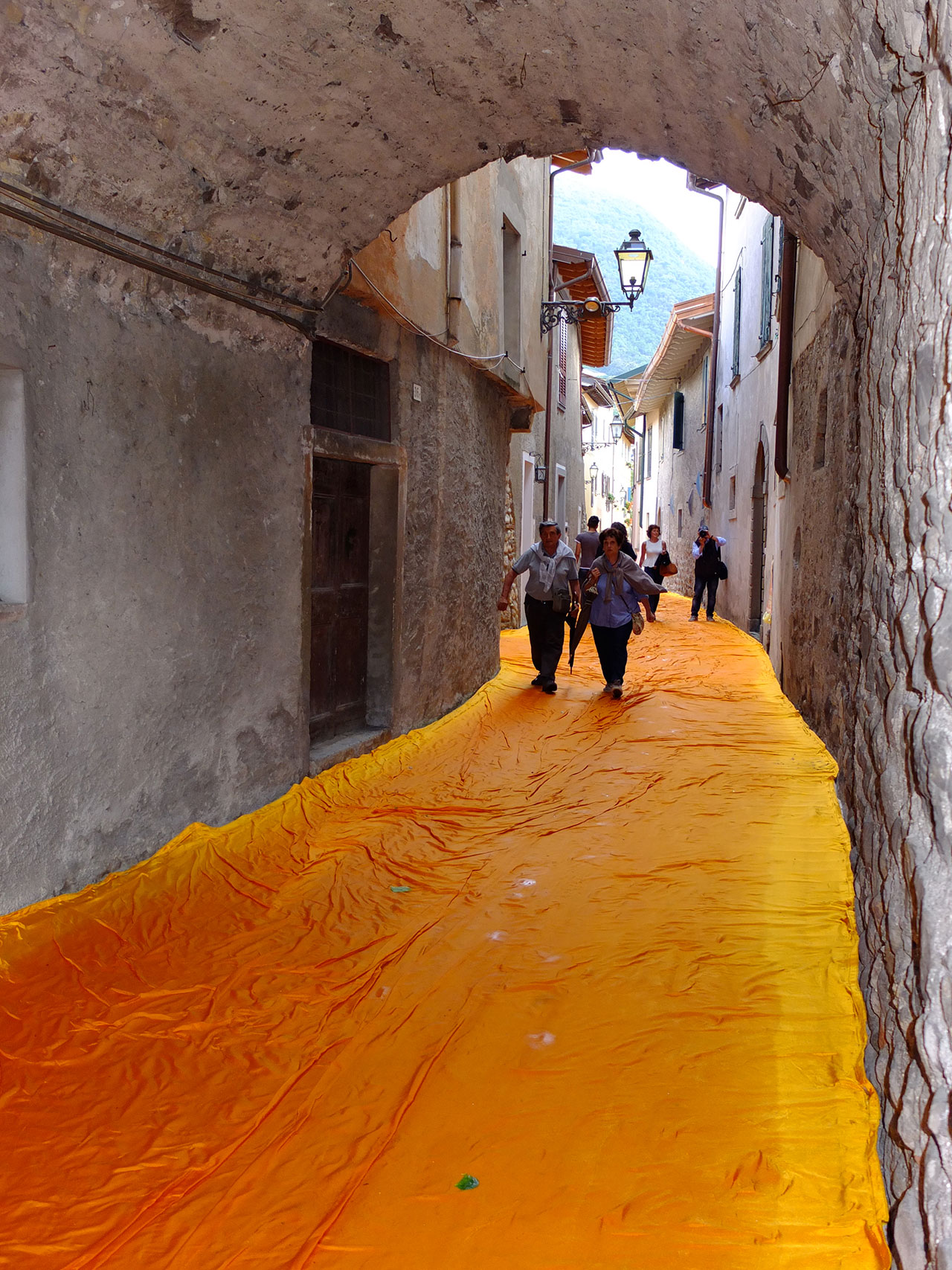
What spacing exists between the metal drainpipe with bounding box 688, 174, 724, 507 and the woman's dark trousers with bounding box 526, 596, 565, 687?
11201 millimetres

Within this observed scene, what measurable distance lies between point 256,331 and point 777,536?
714cm

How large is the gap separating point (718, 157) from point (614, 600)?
5.13 metres

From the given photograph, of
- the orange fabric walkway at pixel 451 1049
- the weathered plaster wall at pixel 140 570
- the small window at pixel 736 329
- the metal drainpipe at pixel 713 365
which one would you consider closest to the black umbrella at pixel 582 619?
the orange fabric walkway at pixel 451 1049

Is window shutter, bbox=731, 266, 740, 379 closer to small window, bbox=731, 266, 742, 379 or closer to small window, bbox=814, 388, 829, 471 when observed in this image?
small window, bbox=731, 266, 742, 379

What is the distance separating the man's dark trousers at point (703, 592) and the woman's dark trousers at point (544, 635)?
748 centimetres

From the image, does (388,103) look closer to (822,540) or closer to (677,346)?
(822,540)

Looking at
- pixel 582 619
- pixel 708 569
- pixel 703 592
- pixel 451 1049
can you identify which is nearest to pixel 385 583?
pixel 582 619

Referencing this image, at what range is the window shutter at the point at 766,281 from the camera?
12492mm

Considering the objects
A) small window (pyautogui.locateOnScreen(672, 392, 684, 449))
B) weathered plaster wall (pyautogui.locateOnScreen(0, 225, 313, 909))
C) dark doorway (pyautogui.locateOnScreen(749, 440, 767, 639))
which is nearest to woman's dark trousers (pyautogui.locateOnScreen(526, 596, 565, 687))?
weathered plaster wall (pyautogui.locateOnScreen(0, 225, 313, 909))

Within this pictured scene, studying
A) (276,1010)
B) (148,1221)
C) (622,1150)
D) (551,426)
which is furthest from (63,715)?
(551,426)

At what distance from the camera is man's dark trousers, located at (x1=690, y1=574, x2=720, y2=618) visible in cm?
1688

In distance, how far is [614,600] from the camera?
9297mm

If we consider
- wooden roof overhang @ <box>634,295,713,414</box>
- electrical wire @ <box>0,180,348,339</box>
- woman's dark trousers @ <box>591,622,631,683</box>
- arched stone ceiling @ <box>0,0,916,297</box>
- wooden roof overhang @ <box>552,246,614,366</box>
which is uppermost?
wooden roof overhang @ <box>552,246,614,366</box>

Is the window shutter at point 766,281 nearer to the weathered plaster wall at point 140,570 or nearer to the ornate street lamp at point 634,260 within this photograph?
the ornate street lamp at point 634,260
